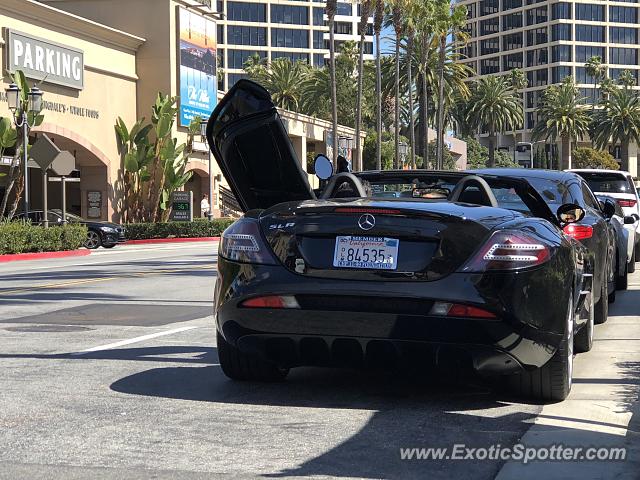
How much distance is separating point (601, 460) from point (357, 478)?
1.15m

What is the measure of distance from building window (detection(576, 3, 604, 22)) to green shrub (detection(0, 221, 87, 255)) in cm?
13426

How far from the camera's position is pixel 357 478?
15.1ft

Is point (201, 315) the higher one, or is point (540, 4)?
point (540, 4)

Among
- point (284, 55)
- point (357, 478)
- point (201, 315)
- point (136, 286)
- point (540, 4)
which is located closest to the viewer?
point (357, 478)

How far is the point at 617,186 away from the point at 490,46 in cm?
15220

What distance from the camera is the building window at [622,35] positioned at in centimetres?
15862

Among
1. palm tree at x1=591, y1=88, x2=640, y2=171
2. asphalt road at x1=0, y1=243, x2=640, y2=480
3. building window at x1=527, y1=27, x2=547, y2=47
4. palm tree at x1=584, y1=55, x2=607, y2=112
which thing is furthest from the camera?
building window at x1=527, y1=27, x2=547, y2=47

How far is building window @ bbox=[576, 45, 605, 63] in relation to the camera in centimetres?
15562

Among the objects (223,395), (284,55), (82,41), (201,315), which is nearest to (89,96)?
(82,41)

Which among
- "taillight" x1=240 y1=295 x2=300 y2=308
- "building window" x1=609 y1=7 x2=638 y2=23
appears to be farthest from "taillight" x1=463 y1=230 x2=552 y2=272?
"building window" x1=609 y1=7 x2=638 y2=23

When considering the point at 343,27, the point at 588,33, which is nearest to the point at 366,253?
the point at 343,27

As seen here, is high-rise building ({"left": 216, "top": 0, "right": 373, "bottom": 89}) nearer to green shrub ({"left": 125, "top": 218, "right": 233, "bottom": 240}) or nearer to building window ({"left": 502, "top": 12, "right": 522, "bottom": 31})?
building window ({"left": 502, "top": 12, "right": 522, "bottom": 31})

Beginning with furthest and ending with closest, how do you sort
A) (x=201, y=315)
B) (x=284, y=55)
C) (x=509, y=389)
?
(x=284, y=55), (x=201, y=315), (x=509, y=389)

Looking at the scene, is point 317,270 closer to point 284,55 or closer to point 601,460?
point 601,460
